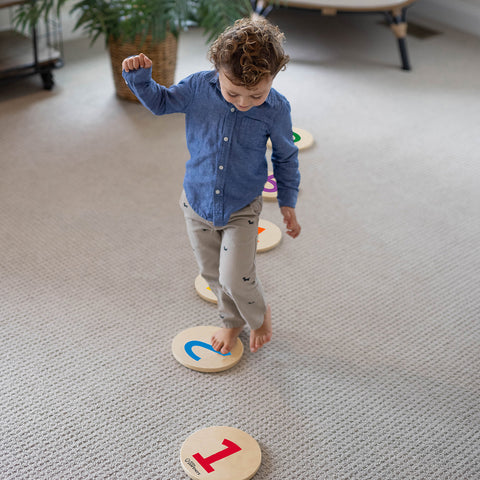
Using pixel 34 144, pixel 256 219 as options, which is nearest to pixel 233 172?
pixel 256 219

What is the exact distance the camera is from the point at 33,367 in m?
1.37

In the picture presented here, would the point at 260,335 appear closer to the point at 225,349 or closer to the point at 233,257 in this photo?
the point at 225,349

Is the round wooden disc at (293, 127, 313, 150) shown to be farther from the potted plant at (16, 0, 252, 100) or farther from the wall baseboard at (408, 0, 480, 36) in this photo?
the wall baseboard at (408, 0, 480, 36)

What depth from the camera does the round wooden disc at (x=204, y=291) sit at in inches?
61.4

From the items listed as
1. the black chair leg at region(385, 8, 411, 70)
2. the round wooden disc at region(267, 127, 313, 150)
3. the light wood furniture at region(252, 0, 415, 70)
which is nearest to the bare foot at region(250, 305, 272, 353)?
the round wooden disc at region(267, 127, 313, 150)

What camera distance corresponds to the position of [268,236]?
181cm

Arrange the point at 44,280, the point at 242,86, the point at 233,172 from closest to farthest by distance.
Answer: the point at 242,86 < the point at 233,172 < the point at 44,280

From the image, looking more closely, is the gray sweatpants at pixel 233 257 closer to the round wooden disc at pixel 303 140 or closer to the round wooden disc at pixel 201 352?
the round wooden disc at pixel 201 352

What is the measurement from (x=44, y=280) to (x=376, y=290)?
0.88 m

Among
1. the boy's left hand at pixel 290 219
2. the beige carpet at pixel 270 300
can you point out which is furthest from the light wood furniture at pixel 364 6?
the boy's left hand at pixel 290 219

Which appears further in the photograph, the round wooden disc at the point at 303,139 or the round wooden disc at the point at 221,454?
the round wooden disc at the point at 303,139

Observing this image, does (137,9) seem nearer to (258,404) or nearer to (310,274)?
(310,274)

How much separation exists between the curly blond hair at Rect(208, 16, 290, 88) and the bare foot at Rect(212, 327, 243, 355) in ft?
1.98

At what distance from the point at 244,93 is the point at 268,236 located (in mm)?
814
